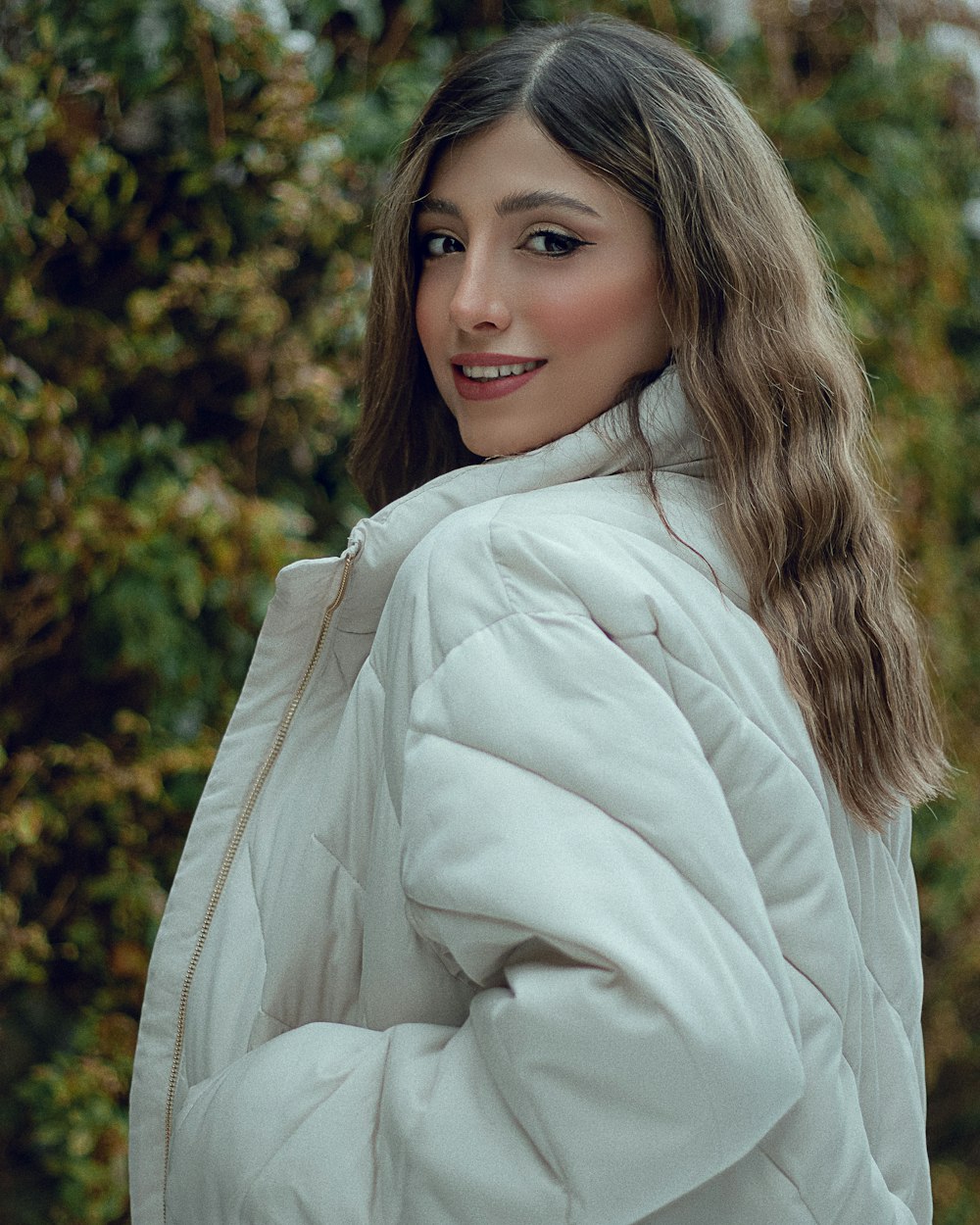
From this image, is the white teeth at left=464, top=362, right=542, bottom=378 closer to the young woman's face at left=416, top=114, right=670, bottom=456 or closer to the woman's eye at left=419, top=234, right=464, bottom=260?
the young woman's face at left=416, top=114, right=670, bottom=456

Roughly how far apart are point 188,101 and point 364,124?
1.06 feet

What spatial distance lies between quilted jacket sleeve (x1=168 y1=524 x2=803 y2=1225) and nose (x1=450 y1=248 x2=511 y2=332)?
1.41 feet

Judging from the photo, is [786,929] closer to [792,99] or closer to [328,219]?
[328,219]

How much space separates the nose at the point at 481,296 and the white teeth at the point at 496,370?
42 millimetres

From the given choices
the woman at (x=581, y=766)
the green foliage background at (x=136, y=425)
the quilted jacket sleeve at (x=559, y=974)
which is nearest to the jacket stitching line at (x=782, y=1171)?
the woman at (x=581, y=766)

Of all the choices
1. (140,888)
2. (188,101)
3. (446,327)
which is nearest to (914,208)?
(188,101)

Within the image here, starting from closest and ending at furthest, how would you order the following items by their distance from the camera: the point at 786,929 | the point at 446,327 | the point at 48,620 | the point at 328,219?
1. the point at 786,929
2. the point at 446,327
3. the point at 48,620
4. the point at 328,219

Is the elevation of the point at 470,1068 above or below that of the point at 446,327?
below

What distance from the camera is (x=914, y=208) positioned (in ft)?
10.8

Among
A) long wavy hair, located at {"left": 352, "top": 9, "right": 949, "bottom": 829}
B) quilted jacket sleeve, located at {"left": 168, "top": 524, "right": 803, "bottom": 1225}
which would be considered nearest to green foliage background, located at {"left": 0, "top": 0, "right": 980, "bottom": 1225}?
long wavy hair, located at {"left": 352, "top": 9, "right": 949, "bottom": 829}

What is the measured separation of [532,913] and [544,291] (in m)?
0.68

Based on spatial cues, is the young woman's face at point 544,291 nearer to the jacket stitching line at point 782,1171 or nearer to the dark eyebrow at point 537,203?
the dark eyebrow at point 537,203

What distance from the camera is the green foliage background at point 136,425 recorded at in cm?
204

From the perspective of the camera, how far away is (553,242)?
1.33 metres
